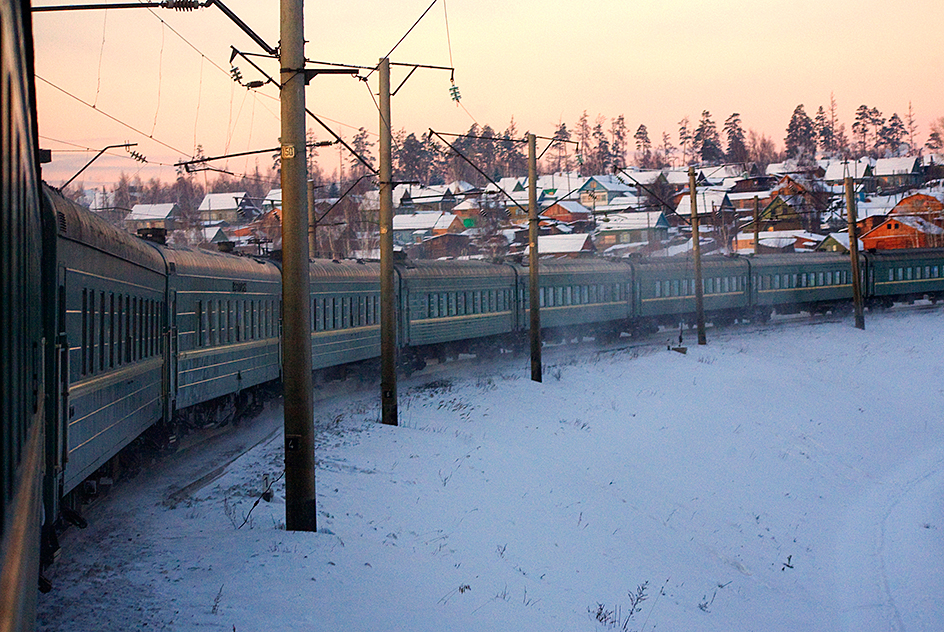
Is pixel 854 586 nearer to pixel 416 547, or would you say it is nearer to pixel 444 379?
pixel 416 547

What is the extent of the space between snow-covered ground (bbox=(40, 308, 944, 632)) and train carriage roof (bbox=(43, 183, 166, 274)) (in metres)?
3.01

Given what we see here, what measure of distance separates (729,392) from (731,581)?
48.5 ft

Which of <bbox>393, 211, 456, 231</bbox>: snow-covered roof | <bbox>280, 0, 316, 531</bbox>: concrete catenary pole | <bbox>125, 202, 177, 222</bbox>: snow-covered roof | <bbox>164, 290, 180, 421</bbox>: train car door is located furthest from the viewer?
<bbox>125, 202, 177, 222</bbox>: snow-covered roof

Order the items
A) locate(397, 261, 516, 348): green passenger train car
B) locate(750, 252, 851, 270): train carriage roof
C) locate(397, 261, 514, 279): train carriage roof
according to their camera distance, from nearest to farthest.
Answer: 1. locate(397, 261, 516, 348): green passenger train car
2. locate(397, 261, 514, 279): train carriage roof
3. locate(750, 252, 851, 270): train carriage roof

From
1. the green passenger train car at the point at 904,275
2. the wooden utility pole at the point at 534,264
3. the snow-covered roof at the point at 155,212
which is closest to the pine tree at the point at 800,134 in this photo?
the snow-covered roof at the point at 155,212

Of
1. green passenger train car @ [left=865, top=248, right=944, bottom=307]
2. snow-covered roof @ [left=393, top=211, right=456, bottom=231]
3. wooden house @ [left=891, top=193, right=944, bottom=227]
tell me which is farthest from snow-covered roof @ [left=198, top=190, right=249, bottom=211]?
green passenger train car @ [left=865, top=248, right=944, bottom=307]

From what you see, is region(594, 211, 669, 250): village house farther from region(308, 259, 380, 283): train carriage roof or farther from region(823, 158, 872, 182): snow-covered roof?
region(308, 259, 380, 283): train carriage roof

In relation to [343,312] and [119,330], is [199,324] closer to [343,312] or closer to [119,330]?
[119,330]

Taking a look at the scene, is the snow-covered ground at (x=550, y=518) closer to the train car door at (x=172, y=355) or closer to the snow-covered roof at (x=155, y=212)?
the train car door at (x=172, y=355)

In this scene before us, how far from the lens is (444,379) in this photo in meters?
26.2

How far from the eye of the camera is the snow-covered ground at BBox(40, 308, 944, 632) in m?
8.98

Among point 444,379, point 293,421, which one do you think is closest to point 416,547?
point 293,421

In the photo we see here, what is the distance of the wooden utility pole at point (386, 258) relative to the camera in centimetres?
1678

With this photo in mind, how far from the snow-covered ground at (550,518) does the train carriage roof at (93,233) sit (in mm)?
3011
